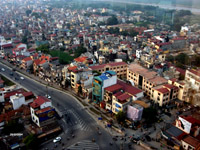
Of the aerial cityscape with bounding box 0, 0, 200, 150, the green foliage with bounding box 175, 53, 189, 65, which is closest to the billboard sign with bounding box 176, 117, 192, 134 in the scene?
the aerial cityscape with bounding box 0, 0, 200, 150

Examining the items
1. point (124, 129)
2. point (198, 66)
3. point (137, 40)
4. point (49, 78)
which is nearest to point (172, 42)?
point (137, 40)

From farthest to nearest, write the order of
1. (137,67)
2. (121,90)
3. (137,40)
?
(137,40) → (137,67) → (121,90)

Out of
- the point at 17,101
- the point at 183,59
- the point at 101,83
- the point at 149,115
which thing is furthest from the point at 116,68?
the point at 17,101

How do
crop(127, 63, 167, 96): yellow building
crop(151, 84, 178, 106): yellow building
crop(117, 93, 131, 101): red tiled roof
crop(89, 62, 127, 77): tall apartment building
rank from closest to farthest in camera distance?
crop(117, 93, 131, 101): red tiled roof, crop(151, 84, 178, 106): yellow building, crop(127, 63, 167, 96): yellow building, crop(89, 62, 127, 77): tall apartment building

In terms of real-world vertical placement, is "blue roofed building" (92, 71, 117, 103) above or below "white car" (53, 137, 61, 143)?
above

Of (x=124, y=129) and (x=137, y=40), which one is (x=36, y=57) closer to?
(x=124, y=129)

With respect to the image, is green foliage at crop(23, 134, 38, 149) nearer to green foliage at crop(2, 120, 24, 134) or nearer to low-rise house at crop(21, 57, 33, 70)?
green foliage at crop(2, 120, 24, 134)
